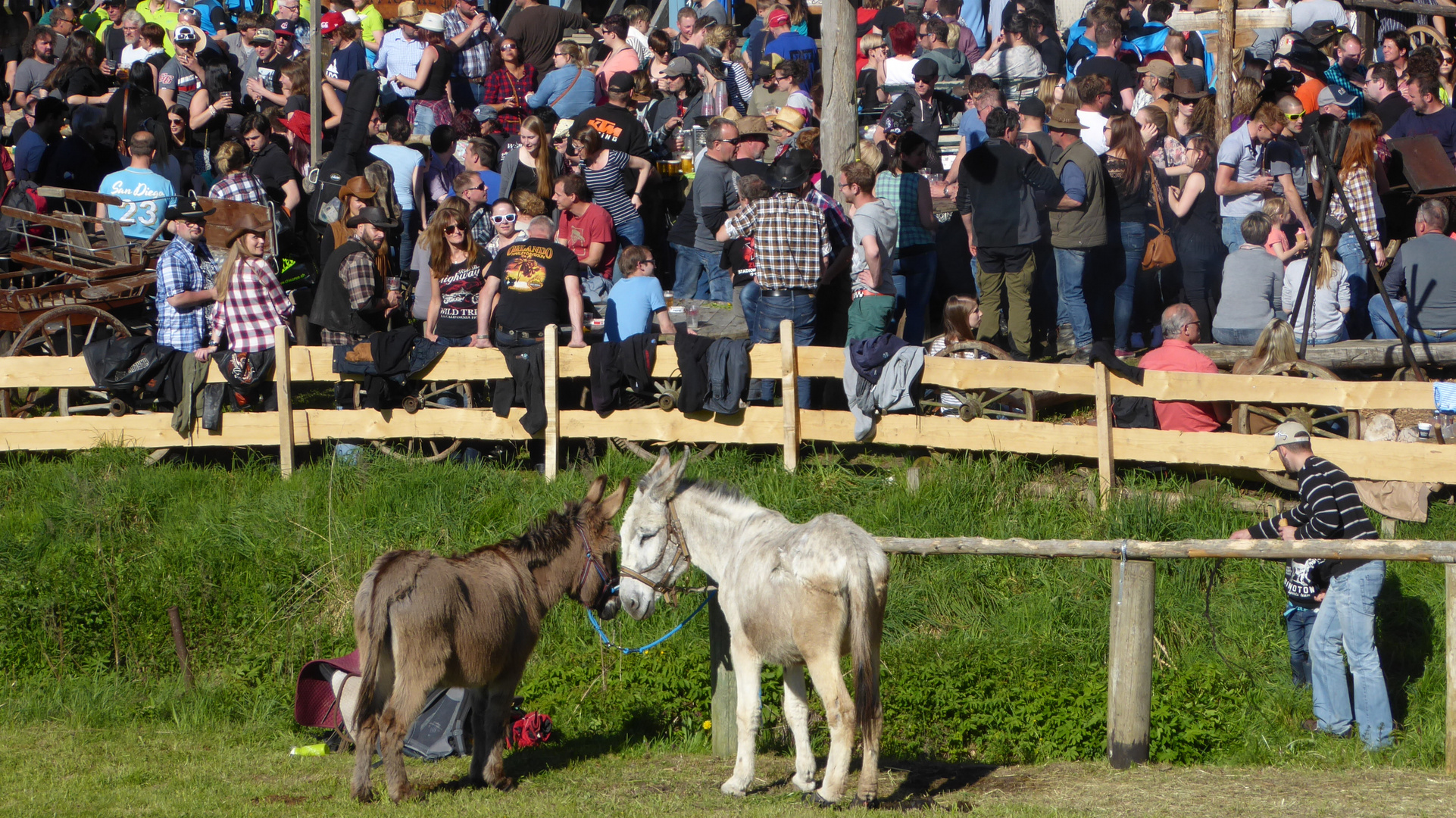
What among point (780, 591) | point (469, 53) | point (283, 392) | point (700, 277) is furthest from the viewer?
point (469, 53)

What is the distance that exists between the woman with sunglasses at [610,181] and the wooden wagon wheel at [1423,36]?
9662 millimetres

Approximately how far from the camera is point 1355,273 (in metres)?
13.0

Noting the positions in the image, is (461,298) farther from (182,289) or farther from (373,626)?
(373,626)

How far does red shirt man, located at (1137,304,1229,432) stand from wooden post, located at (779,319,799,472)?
2640 millimetres

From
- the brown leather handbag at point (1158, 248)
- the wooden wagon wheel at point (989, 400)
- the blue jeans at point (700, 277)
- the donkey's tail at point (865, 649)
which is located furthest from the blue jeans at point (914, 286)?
the donkey's tail at point (865, 649)

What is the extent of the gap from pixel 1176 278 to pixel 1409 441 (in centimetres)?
394

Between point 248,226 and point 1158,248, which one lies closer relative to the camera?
point 248,226

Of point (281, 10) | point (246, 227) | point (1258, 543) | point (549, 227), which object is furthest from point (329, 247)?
point (1258, 543)

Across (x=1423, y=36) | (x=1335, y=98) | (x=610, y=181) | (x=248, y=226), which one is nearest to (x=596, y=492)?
(x=248, y=226)

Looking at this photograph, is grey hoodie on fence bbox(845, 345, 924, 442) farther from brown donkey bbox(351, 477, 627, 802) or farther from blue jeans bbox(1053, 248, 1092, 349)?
brown donkey bbox(351, 477, 627, 802)

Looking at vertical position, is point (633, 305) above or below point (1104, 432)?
above

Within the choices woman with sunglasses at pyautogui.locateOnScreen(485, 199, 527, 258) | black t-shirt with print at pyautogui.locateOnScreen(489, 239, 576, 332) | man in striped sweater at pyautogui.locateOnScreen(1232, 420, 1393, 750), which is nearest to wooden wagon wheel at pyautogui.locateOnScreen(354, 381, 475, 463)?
black t-shirt with print at pyautogui.locateOnScreen(489, 239, 576, 332)

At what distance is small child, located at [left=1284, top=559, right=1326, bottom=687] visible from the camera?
8867mm

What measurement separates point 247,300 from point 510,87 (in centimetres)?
602
